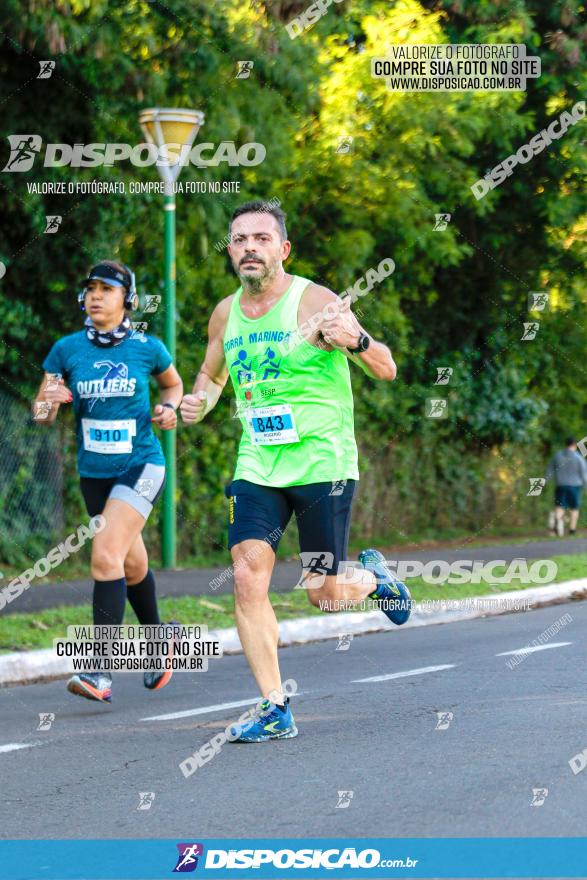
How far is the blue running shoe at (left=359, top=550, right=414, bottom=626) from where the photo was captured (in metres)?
7.15

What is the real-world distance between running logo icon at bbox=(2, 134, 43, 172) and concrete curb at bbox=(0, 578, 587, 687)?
5.37m

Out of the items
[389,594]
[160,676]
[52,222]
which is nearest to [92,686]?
[160,676]

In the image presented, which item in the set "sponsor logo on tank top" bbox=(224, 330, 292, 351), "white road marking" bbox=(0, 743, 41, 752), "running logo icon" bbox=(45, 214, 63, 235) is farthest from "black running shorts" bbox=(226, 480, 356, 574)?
"running logo icon" bbox=(45, 214, 63, 235)

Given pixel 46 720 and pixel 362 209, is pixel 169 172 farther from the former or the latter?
pixel 46 720

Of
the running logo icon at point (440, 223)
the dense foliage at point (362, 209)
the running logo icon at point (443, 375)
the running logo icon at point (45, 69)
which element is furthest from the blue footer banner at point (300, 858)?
the running logo icon at point (443, 375)

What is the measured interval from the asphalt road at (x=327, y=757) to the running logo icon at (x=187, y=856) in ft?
0.45

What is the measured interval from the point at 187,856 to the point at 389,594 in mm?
2588

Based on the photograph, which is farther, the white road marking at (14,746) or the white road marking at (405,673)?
the white road marking at (405,673)

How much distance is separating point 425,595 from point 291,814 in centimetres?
880

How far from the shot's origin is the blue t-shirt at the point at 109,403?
26.6 feet

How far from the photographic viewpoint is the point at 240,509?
679 cm

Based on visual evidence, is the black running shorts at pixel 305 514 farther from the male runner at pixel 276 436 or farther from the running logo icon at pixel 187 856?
the running logo icon at pixel 187 856

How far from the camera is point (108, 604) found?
26.3 ft

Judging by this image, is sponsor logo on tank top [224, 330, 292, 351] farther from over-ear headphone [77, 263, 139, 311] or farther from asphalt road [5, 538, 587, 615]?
asphalt road [5, 538, 587, 615]
